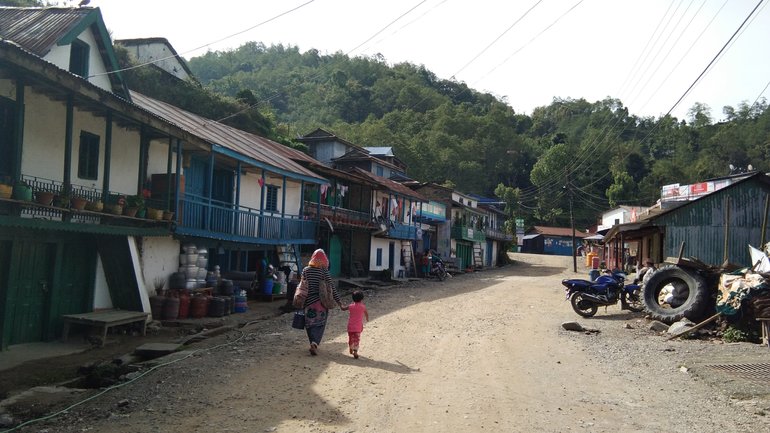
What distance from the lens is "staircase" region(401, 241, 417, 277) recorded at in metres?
34.8

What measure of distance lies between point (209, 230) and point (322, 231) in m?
11.2

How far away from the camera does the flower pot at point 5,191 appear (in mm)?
8016

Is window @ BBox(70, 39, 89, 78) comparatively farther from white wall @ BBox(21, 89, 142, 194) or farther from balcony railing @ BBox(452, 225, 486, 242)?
balcony railing @ BBox(452, 225, 486, 242)

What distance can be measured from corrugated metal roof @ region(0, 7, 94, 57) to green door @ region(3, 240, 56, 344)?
13.4ft

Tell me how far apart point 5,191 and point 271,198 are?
44.4ft

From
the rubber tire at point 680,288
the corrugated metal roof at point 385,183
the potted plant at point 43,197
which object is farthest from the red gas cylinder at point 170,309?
the corrugated metal roof at point 385,183

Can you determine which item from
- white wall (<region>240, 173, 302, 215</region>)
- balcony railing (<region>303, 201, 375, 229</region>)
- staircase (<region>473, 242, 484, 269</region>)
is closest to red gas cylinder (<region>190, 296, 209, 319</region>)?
white wall (<region>240, 173, 302, 215</region>)

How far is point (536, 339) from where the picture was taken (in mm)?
11773

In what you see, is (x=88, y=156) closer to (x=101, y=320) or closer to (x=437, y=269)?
(x=101, y=320)

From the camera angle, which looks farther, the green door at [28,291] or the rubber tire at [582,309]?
the rubber tire at [582,309]

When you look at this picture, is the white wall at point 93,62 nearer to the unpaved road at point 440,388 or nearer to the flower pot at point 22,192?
the flower pot at point 22,192

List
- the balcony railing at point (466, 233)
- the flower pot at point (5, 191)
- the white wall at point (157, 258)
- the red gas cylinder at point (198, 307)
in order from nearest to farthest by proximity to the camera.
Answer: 1. the flower pot at point (5, 191)
2. the white wall at point (157, 258)
3. the red gas cylinder at point (198, 307)
4. the balcony railing at point (466, 233)

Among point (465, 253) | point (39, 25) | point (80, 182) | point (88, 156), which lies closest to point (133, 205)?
point (80, 182)

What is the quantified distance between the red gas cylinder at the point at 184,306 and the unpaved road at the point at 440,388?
2.69 metres
